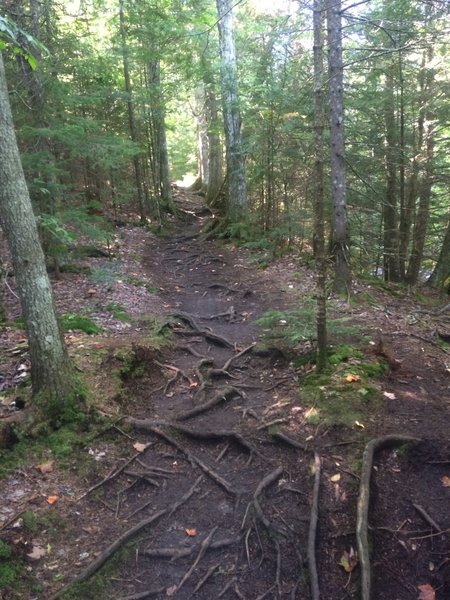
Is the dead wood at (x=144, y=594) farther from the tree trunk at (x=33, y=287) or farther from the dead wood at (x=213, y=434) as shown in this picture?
the tree trunk at (x=33, y=287)

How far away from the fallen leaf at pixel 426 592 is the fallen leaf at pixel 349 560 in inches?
20.3

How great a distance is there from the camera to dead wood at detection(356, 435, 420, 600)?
136 inches

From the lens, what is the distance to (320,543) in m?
3.96

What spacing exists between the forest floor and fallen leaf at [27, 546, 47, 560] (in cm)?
1

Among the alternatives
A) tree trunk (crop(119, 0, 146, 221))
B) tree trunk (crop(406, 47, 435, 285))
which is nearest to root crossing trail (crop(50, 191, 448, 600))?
tree trunk (crop(406, 47, 435, 285))

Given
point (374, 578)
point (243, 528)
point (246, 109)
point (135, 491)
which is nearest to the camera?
point (374, 578)

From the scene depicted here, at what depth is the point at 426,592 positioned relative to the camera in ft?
11.1

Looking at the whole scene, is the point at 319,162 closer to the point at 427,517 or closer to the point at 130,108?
the point at 427,517

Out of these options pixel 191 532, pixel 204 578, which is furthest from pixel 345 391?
pixel 204 578

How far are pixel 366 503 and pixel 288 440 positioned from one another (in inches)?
53.4

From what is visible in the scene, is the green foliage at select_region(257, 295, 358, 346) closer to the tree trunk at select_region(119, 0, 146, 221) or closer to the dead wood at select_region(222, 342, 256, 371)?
the dead wood at select_region(222, 342, 256, 371)

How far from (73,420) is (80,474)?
0.77 metres

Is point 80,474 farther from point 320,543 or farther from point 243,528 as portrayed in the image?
point 320,543

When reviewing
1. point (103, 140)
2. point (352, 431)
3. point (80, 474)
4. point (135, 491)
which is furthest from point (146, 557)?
point (103, 140)
